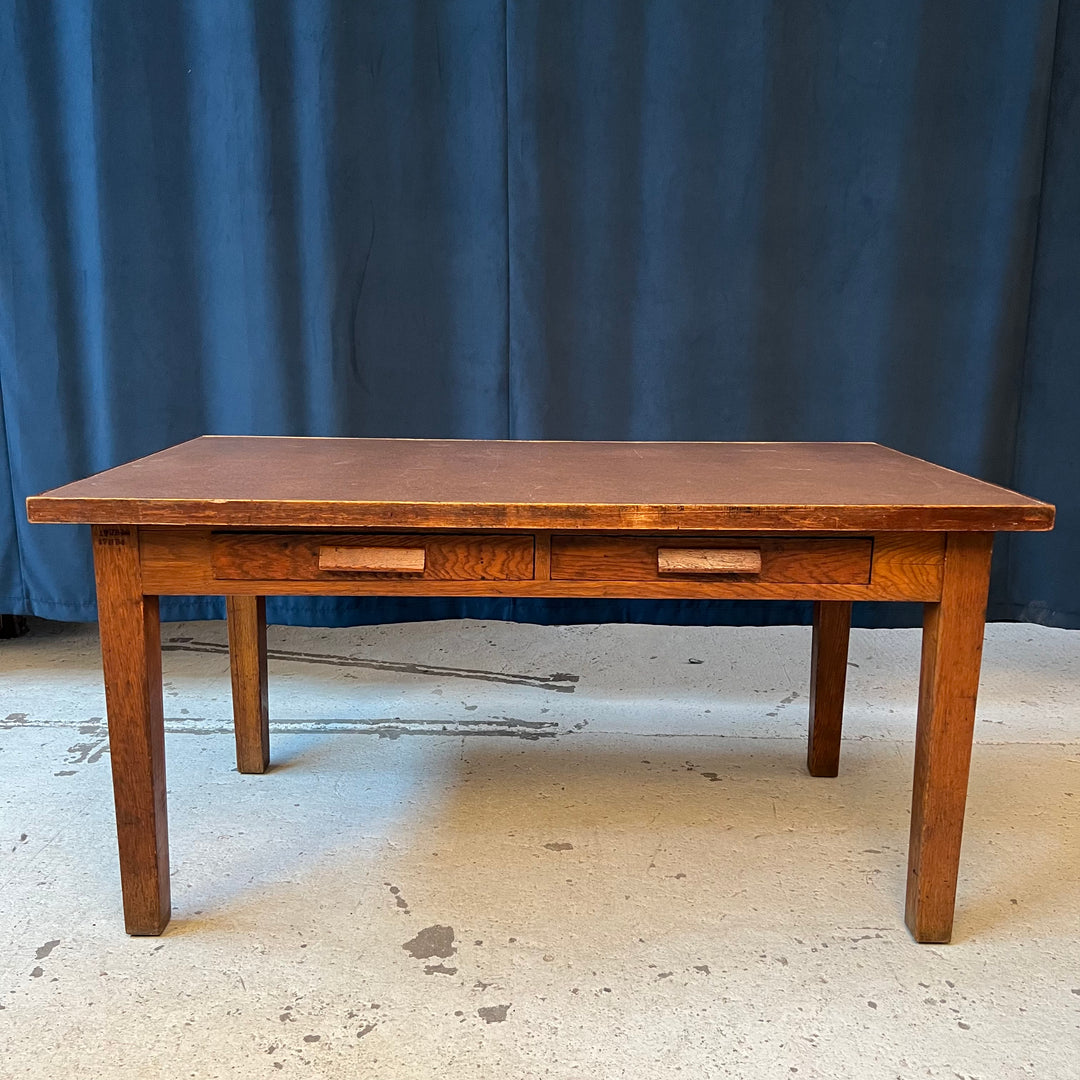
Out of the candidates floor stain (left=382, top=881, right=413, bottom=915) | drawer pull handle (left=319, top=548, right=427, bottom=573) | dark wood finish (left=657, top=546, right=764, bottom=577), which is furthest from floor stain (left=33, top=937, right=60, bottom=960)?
dark wood finish (left=657, top=546, right=764, bottom=577)

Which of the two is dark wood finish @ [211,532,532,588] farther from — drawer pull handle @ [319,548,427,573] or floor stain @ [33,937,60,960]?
floor stain @ [33,937,60,960]

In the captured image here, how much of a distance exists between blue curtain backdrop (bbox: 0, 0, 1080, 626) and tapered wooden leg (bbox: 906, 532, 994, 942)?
124cm

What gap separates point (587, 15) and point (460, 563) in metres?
1.85

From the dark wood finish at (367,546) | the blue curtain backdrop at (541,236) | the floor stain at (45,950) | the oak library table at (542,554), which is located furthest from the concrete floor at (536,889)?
the dark wood finish at (367,546)

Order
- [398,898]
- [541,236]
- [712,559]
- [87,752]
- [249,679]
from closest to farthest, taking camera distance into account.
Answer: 1. [712,559]
2. [398,898]
3. [249,679]
4. [87,752]
5. [541,236]

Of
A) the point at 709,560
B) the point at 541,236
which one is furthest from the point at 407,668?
the point at 709,560

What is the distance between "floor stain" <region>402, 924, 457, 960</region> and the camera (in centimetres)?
151

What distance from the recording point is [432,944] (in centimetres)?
154

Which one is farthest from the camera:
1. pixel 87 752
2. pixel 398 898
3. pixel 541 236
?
pixel 541 236

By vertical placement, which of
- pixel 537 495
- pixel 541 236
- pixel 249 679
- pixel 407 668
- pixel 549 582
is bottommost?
pixel 407 668

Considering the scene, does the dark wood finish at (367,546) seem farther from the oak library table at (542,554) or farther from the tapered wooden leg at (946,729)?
the tapered wooden leg at (946,729)

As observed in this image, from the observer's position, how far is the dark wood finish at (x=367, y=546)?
58.1 inches

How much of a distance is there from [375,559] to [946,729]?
3.01 feet

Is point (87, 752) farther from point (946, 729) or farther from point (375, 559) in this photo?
point (946, 729)
